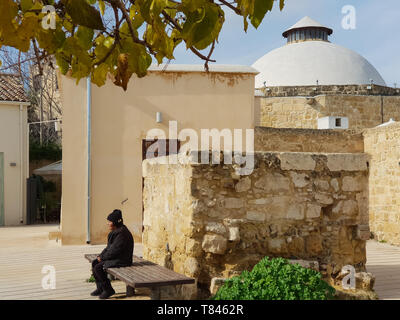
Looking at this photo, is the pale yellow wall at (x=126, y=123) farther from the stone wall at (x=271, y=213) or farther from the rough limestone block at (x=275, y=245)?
the rough limestone block at (x=275, y=245)

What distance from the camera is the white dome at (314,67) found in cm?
2558

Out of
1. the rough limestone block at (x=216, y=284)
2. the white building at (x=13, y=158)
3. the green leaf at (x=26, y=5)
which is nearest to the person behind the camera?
the green leaf at (x=26, y=5)

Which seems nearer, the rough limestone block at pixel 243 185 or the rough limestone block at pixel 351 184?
the rough limestone block at pixel 243 185

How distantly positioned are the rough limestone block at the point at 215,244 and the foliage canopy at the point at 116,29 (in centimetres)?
310

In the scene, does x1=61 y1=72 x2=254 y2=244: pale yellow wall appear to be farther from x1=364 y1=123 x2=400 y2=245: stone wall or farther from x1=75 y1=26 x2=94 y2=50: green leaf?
x1=75 y1=26 x2=94 y2=50: green leaf

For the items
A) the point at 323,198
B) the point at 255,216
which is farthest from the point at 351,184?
the point at 255,216

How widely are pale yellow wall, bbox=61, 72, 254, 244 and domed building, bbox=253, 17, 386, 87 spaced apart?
1441 centimetres

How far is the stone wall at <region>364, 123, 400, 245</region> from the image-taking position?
1069cm

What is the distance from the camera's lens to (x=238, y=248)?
5551mm


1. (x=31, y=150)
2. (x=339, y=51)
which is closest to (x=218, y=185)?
(x=31, y=150)

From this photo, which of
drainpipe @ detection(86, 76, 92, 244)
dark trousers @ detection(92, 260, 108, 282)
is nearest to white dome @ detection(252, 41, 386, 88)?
drainpipe @ detection(86, 76, 92, 244)

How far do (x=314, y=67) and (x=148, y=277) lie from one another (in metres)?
22.7

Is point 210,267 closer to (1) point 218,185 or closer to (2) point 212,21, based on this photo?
(1) point 218,185

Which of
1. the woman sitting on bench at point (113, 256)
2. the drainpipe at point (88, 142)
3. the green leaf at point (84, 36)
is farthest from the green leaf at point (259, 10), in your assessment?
the drainpipe at point (88, 142)
